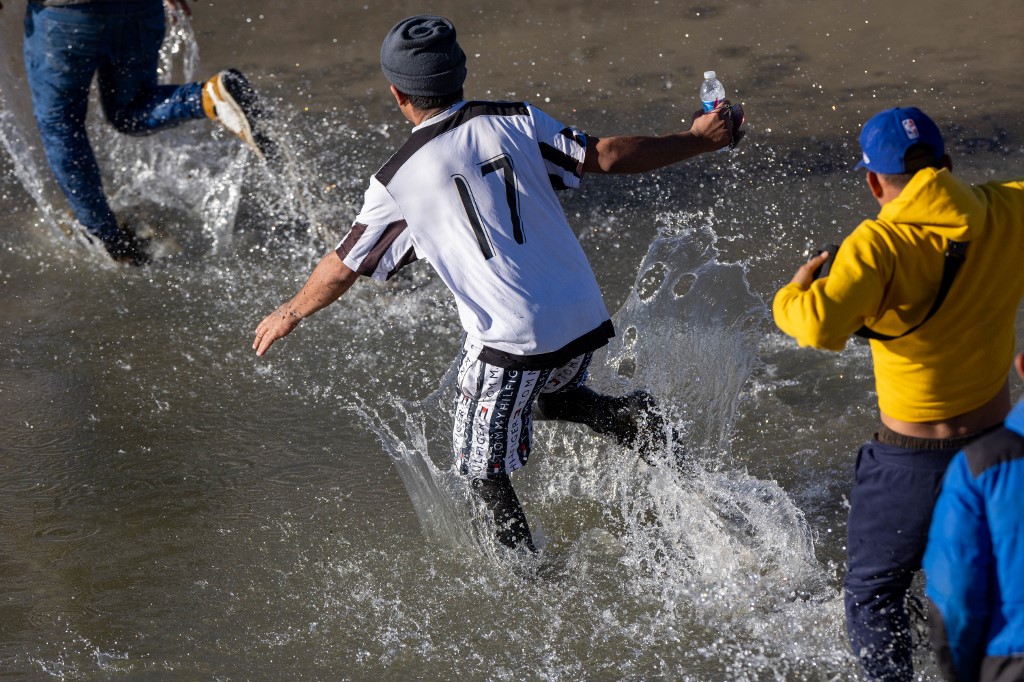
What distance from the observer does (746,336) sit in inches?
178

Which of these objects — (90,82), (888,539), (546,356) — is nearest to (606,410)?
(546,356)

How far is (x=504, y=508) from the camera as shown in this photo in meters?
3.37

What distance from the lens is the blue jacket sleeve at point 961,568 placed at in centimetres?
199

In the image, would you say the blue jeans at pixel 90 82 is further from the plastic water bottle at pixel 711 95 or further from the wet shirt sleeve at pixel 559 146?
the plastic water bottle at pixel 711 95

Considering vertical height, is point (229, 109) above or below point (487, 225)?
below

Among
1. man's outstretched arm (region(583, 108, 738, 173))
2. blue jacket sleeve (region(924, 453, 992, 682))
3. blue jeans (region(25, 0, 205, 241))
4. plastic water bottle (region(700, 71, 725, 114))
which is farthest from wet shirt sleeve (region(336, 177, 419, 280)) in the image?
blue jeans (region(25, 0, 205, 241))

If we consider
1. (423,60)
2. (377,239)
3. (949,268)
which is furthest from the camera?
(377,239)

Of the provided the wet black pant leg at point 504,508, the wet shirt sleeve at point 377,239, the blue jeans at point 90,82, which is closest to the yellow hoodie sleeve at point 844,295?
the wet shirt sleeve at point 377,239

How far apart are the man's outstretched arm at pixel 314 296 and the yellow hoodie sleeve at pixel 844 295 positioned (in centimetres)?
130

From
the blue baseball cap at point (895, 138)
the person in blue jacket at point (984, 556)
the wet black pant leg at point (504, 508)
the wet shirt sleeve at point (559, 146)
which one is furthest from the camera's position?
the wet black pant leg at point (504, 508)

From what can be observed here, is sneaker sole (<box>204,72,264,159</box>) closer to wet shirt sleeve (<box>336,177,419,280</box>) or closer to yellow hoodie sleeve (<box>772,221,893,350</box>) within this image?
wet shirt sleeve (<box>336,177,419,280</box>)

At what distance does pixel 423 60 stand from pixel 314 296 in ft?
2.46

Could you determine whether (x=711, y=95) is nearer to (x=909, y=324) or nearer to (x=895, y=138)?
(x=895, y=138)

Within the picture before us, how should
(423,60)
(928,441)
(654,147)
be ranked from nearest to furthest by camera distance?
(928,441) < (423,60) < (654,147)
